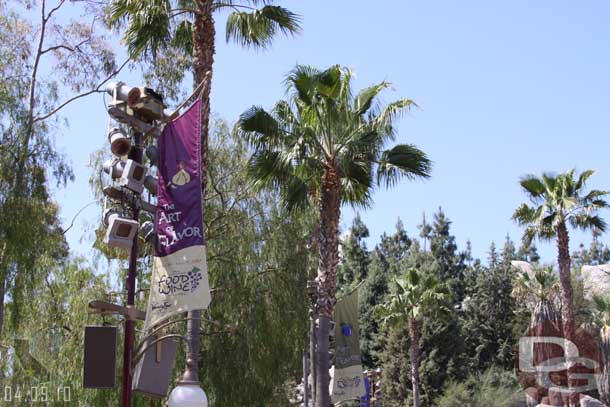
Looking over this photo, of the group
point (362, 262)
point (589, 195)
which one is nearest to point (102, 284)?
point (589, 195)

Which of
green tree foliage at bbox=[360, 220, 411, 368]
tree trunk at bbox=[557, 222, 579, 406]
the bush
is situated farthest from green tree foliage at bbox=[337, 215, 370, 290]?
tree trunk at bbox=[557, 222, 579, 406]

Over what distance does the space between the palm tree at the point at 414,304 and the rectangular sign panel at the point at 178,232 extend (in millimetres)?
31437

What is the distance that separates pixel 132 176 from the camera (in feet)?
29.3

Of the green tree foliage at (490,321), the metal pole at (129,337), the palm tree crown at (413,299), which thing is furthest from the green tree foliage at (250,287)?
the green tree foliage at (490,321)

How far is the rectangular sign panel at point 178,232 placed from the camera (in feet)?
29.5

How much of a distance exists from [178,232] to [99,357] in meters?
1.60

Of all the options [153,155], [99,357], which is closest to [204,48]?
[153,155]

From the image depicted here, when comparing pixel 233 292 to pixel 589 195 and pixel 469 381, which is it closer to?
pixel 589 195

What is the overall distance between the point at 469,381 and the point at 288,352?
31258 millimetres

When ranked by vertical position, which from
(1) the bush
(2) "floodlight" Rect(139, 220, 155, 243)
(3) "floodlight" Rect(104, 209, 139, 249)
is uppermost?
(2) "floodlight" Rect(139, 220, 155, 243)

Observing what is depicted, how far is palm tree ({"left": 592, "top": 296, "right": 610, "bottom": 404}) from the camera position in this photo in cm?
4262

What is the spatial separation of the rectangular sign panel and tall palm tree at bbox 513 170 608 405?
90.8 feet

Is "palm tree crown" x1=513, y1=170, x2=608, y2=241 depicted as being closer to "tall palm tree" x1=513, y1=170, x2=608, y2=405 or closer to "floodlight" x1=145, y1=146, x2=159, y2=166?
"tall palm tree" x1=513, y1=170, x2=608, y2=405

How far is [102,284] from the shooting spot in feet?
70.7
